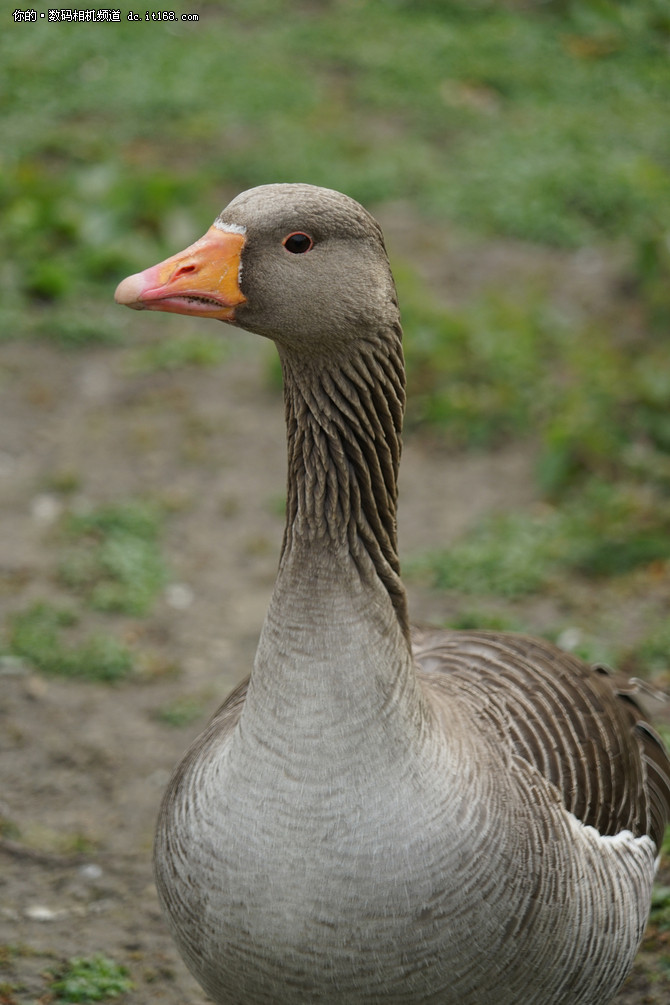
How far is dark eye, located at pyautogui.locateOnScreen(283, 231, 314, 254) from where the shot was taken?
9.86 ft

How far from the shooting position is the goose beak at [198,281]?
290cm

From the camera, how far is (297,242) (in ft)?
9.89

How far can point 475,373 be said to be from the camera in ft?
25.2

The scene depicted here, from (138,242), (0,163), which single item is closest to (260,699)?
(138,242)

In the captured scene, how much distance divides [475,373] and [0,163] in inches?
173

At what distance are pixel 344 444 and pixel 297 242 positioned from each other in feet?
1.74

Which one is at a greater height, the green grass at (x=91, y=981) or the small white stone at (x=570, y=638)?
→ the small white stone at (x=570, y=638)

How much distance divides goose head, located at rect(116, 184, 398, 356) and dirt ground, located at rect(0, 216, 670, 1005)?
2.26m

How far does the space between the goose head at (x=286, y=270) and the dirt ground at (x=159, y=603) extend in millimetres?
2263

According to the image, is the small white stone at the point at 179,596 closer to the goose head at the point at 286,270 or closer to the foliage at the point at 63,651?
the foliage at the point at 63,651

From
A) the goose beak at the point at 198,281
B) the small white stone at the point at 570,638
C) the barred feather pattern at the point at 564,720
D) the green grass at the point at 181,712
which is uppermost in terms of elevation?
the goose beak at the point at 198,281

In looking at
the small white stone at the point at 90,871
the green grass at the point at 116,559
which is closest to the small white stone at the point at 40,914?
the small white stone at the point at 90,871

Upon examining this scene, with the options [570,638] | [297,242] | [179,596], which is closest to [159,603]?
[179,596]

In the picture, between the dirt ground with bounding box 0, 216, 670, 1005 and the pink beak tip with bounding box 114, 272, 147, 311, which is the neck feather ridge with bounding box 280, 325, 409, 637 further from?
the dirt ground with bounding box 0, 216, 670, 1005
